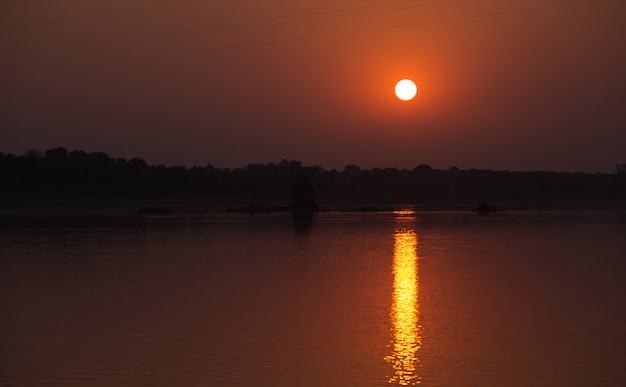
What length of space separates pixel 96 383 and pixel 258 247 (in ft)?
92.0

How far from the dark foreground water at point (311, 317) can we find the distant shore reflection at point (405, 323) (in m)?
0.06

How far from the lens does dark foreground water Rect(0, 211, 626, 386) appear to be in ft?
44.1

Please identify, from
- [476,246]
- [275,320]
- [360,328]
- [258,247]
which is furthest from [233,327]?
[476,246]

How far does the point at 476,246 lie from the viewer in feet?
138

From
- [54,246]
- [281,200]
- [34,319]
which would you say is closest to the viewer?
[34,319]

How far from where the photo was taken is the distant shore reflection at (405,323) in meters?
13.2

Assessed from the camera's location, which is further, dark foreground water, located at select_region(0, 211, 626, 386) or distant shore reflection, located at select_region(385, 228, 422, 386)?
dark foreground water, located at select_region(0, 211, 626, 386)

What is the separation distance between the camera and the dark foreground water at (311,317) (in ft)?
44.1

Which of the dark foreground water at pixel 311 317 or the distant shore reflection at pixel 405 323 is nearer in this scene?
the distant shore reflection at pixel 405 323

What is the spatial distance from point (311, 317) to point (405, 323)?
231 centimetres

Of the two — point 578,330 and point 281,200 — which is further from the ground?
point 281,200

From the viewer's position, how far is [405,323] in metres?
17.9

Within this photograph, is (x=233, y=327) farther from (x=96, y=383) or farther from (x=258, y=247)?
(x=258, y=247)

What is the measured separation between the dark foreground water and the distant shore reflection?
0.21ft
